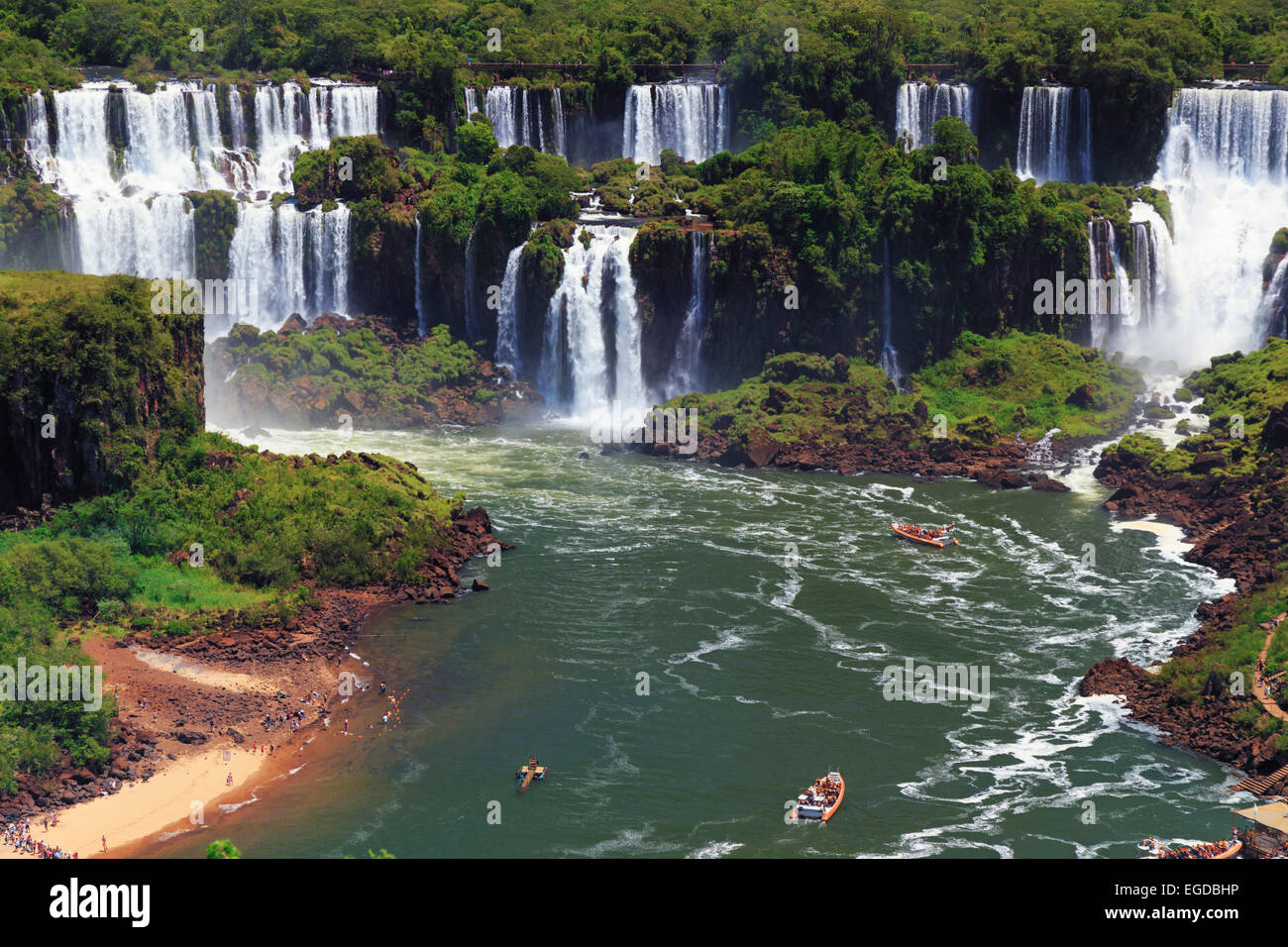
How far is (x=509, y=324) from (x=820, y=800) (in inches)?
1972

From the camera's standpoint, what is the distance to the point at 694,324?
83.5 meters

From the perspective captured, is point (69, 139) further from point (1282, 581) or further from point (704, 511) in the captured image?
point (1282, 581)

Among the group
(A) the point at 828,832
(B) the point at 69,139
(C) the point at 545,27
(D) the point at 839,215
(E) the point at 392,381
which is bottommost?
(A) the point at 828,832

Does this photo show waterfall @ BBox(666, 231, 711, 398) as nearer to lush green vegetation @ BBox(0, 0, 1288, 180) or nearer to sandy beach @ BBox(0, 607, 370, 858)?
lush green vegetation @ BBox(0, 0, 1288, 180)

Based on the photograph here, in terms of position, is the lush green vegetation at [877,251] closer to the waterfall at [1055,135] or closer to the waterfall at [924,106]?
the waterfall at [1055,135]

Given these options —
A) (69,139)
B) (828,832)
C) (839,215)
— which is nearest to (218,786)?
(828,832)

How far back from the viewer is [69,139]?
9106cm

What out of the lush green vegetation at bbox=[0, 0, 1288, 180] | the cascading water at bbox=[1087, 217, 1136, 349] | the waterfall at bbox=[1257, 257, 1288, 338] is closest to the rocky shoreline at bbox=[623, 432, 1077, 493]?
the cascading water at bbox=[1087, 217, 1136, 349]

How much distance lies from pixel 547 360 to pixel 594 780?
4549 cm

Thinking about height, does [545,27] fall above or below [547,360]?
above

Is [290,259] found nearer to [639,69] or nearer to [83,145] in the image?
[83,145]

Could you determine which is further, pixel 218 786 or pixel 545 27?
pixel 545 27

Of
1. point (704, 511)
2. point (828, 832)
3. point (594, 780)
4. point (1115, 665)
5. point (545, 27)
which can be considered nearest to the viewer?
point (828, 832)

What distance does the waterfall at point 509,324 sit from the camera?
85188 millimetres
